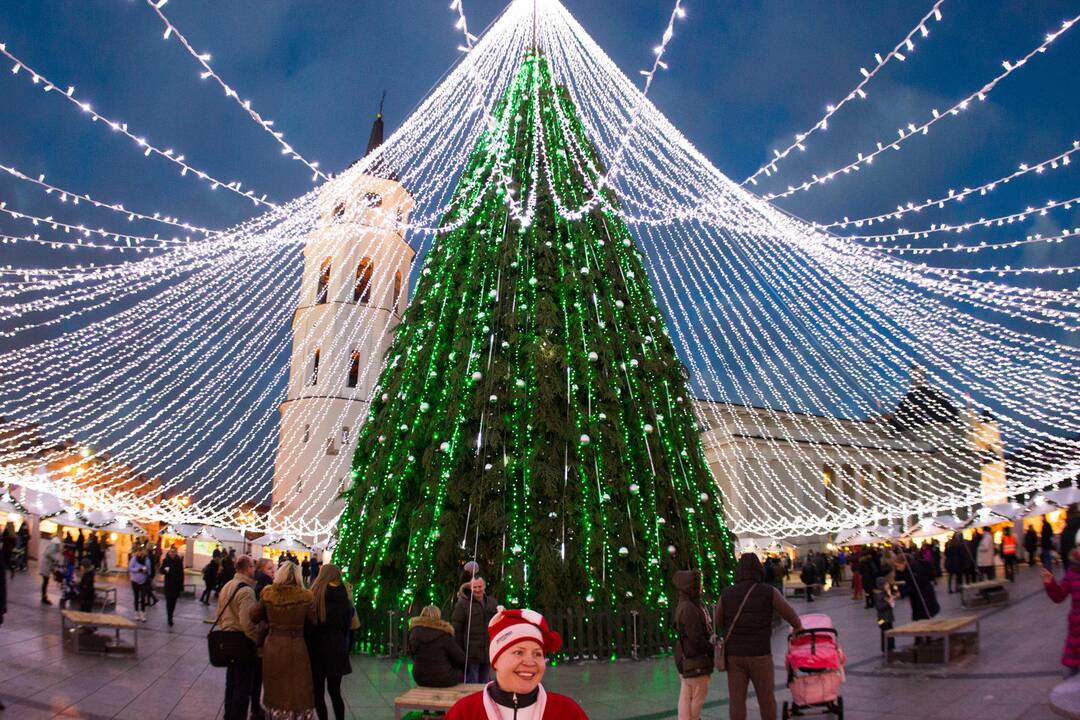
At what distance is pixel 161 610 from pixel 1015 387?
868 inches

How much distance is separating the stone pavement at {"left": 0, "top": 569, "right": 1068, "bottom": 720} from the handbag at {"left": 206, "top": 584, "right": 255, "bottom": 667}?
5.09 ft

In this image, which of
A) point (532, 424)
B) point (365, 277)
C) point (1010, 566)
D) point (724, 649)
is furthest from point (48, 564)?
point (1010, 566)

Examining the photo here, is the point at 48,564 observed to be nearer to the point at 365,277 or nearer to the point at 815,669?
the point at 815,669

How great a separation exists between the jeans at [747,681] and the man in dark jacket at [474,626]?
2.38 metres

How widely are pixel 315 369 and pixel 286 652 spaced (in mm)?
34106

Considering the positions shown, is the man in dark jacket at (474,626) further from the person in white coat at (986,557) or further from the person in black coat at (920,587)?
the person in white coat at (986,557)

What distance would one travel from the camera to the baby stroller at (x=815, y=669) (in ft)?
19.2

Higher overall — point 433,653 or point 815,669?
point 433,653

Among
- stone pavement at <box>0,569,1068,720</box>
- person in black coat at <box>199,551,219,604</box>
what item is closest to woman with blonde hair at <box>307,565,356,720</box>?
stone pavement at <box>0,569,1068,720</box>

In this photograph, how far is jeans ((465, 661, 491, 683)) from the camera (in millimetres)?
7280

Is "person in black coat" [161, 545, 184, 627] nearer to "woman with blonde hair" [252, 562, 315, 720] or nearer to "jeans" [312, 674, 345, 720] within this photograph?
"jeans" [312, 674, 345, 720]

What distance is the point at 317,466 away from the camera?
3612 centimetres

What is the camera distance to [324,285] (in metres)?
39.2

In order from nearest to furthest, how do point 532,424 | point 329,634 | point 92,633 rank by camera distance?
1. point 329,634
2. point 92,633
3. point 532,424
